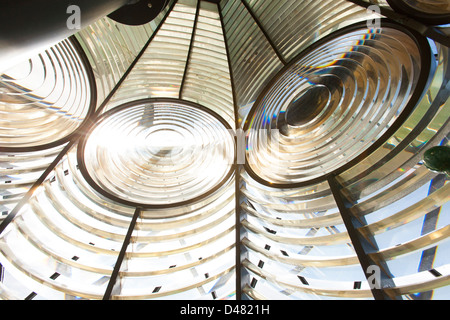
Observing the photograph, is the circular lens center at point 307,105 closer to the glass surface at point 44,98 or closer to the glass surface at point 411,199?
the glass surface at point 411,199

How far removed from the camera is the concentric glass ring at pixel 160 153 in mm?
2447

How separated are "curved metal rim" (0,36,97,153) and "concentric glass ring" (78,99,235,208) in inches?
6.5

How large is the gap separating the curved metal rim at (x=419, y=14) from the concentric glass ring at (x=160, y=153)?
4.97ft

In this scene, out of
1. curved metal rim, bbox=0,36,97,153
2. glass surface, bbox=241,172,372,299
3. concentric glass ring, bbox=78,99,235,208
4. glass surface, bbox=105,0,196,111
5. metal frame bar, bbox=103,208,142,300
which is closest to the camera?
glass surface, bbox=241,172,372,299

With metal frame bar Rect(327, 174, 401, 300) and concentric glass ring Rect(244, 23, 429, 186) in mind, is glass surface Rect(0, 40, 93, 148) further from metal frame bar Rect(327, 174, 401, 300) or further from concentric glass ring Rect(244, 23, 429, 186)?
metal frame bar Rect(327, 174, 401, 300)

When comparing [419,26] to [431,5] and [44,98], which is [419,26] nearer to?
[431,5]

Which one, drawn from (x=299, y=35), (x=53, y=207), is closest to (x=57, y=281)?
(x=53, y=207)

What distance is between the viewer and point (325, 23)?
1978 millimetres

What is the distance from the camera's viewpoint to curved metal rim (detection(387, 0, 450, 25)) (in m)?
1.30

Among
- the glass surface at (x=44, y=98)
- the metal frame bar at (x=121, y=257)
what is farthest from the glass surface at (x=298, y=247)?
the glass surface at (x=44, y=98)

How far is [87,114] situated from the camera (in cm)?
221

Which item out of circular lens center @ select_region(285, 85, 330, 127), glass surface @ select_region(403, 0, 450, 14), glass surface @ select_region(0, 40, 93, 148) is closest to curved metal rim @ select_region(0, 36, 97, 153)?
glass surface @ select_region(0, 40, 93, 148)
